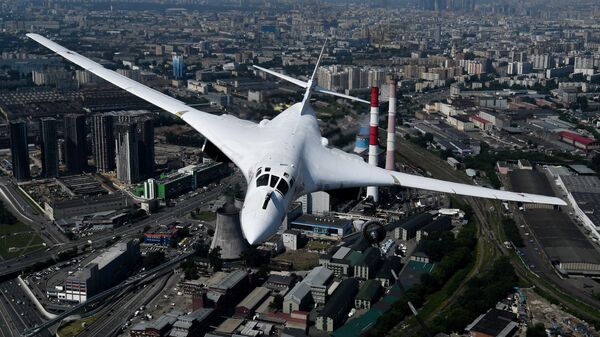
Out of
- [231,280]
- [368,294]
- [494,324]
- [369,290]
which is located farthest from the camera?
[231,280]

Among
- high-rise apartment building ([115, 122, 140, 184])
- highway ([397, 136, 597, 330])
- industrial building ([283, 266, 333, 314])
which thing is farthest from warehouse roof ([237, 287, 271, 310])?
high-rise apartment building ([115, 122, 140, 184])

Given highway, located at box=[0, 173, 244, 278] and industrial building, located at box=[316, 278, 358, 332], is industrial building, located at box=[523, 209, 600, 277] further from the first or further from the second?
highway, located at box=[0, 173, 244, 278]

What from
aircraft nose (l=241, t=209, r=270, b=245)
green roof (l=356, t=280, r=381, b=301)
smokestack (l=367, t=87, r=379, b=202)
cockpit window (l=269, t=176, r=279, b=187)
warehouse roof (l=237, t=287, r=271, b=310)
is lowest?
warehouse roof (l=237, t=287, r=271, b=310)

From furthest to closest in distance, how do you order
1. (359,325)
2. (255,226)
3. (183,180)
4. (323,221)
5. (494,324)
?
1. (183,180)
2. (323,221)
3. (359,325)
4. (494,324)
5. (255,226)

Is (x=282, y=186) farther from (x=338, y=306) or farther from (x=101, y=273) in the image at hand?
(x=101, y=273)

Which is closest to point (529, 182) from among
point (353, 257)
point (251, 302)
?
point (353, 257)

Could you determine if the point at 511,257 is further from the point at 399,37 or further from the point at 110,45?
the point at 399,37

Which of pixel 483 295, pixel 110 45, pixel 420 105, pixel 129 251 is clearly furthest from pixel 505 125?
pixel 110 45
